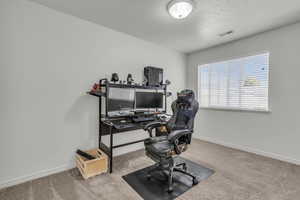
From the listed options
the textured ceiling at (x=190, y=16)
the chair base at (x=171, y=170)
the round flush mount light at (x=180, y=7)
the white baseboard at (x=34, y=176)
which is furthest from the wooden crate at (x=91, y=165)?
the round flush mount light at (x=180, y=7)

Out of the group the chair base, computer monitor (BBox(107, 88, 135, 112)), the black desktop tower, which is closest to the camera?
the chair base

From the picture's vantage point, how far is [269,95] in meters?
2.77

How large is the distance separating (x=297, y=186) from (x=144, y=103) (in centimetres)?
257

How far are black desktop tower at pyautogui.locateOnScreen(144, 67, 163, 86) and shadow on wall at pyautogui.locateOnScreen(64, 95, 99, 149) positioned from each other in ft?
3.89

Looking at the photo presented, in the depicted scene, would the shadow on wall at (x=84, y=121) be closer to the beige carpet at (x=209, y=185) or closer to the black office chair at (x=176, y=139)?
the beige carpet at (x=209, y=185)

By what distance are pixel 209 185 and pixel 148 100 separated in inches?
71.0

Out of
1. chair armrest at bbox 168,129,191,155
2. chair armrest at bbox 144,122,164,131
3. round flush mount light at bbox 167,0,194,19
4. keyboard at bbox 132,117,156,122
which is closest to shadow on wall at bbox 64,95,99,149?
keyboard at bbox 132,117,156,122

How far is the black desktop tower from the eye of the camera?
3.10 metres

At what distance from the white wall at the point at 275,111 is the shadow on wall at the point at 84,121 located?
2957mm

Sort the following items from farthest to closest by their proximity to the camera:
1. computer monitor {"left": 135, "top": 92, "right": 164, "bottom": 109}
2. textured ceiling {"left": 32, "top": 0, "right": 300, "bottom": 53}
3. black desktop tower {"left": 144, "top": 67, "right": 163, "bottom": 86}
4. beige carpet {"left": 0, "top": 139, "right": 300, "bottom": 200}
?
black desktop tower {"left": 144, "top": 67, "right": 163, "bottom": 86}, computer monitor {"left": 135, "top": 92, "right": 164, "bottom": 109}, textured ceiling {"left": 32, "top": 0, "right": 300, "bottom": 53}, beige carpet {"left": 0, "top": 139, "right": 300, "bottom": 200}

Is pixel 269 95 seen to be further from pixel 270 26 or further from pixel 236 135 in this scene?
pixel 270 26

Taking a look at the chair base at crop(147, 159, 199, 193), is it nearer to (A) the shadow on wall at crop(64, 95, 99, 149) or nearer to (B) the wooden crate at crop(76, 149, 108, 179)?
(B) the wooden crate at crop(76, 149, 108, 179)

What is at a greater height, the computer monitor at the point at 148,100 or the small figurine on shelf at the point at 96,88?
the small figurine on shelf at the point at 96,88

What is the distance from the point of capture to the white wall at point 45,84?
5.96 ft
